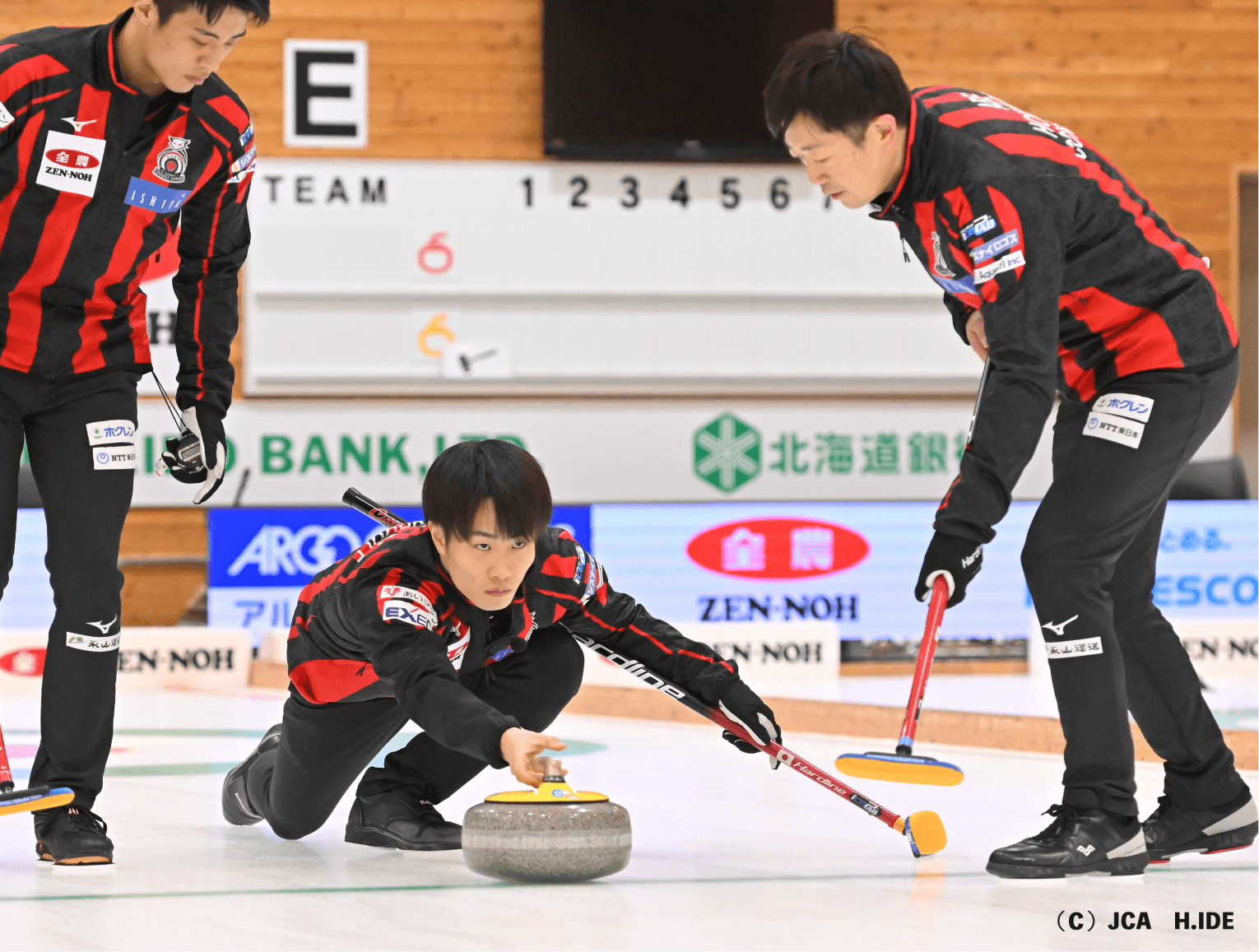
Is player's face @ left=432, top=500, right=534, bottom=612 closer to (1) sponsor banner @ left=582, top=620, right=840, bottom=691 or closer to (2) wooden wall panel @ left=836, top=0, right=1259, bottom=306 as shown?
(1) sponsor banner @ left=582, top=620, right=840, bottom=691

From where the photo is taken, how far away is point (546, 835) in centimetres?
179

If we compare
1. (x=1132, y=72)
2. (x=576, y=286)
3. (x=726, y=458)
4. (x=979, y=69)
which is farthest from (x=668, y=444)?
(x=1132, y=72)

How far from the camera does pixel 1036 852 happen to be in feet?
6.19

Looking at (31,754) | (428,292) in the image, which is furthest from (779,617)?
(31,754)

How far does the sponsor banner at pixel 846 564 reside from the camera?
5.66 m

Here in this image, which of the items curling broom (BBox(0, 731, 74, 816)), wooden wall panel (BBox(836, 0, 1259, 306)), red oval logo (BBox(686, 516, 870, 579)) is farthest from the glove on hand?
wooden wall panel (BBox(836, 0, 1259, 306))

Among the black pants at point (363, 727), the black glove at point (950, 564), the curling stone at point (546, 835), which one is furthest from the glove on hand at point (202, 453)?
the black glove at point (950, 564)

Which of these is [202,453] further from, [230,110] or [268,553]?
[268,553]

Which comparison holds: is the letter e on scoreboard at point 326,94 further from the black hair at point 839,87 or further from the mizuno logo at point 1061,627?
the mizuno logo at point 1061,627

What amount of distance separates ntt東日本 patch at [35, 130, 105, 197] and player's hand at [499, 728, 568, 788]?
103 cm

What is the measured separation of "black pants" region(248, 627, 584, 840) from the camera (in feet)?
6.99

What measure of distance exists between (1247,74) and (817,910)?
7.17 meters

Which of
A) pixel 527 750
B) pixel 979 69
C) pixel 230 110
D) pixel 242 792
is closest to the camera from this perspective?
pixel 527 750

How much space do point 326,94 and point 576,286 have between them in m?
1.50
